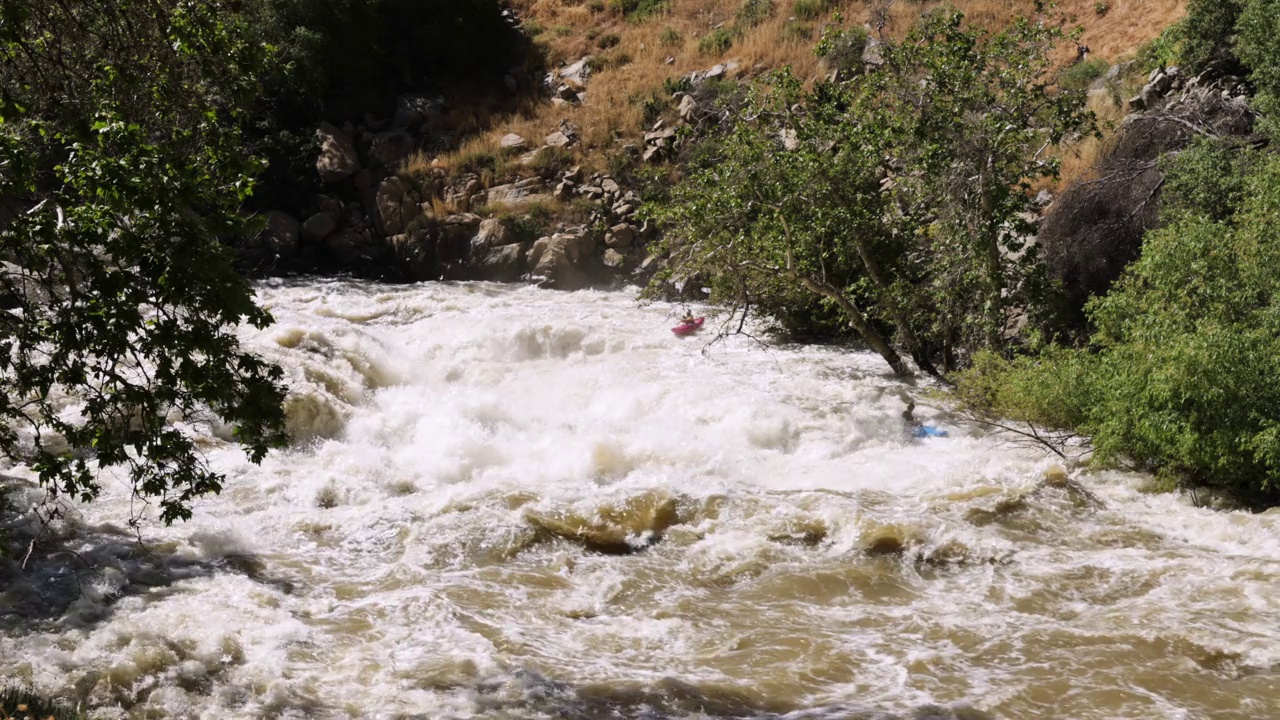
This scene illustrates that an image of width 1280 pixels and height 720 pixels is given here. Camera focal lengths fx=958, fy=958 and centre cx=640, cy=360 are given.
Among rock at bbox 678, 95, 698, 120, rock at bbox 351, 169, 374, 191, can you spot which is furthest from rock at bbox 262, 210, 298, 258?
rock at bbox 678, 95, 698, 120

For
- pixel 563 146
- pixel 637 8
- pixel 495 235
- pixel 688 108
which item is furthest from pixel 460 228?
pixel 637 8

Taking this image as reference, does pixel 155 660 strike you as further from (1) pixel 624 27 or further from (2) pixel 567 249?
(1) pixel 624 27

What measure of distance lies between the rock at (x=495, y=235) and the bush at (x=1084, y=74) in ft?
37.5

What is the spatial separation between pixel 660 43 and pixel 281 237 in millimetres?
12768

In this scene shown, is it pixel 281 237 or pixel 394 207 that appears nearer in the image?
pixel 281 237

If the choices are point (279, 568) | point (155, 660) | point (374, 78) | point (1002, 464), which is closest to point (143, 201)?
point (155, 660)

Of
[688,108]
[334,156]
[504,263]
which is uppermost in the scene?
[688,108]

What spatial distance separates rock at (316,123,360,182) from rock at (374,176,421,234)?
104 cm

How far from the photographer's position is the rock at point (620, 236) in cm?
2016

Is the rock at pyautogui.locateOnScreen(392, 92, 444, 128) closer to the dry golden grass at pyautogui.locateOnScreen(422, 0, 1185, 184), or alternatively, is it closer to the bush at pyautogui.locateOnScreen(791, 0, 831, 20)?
the dry golden grass at pyautogui.locateOnScreen(422, 0, 1185, 184)

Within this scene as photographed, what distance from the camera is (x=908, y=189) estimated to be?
12.7m

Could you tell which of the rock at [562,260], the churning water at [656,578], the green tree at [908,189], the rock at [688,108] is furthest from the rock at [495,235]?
the churning water at [656,578]

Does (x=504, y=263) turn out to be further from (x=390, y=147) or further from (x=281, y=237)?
(x=390, y=147)

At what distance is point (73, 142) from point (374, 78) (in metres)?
22.4
